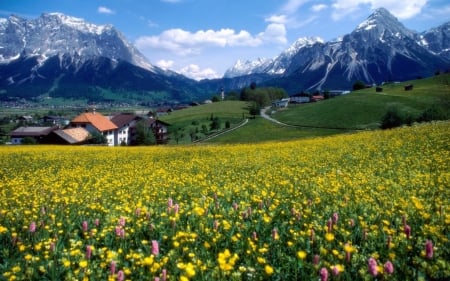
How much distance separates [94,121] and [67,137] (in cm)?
2738

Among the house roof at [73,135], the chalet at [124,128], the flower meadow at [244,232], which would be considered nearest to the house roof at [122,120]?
the chalet at [124,128]

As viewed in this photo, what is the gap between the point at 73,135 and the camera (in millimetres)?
91125

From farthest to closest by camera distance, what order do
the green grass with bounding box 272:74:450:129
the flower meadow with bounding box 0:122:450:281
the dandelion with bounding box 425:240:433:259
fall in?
the green grass with bounding box 272:74:450:129 < the flower meadow with bounding box 0:122:450:281 < the dandelion with bounding box 425:240:433:259

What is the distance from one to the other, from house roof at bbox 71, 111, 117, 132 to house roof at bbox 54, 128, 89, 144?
46.0 feet

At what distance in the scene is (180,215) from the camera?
9.32 m

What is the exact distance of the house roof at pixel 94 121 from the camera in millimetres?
111881

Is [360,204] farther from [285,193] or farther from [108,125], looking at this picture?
[108,125]

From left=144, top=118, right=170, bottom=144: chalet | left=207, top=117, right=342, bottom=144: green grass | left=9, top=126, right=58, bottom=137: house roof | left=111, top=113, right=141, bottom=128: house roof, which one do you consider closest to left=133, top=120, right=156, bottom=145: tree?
left=207, top=117, right=342, bottom=144: green grass

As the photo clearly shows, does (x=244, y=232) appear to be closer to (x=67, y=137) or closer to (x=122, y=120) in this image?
(x=67, y=137)

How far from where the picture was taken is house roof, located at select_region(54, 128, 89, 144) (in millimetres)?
85875

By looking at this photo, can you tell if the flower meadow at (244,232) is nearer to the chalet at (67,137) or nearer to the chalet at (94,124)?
the chalet at (67,137)

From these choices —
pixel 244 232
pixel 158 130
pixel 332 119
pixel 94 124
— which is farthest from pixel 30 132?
pixel 244 232

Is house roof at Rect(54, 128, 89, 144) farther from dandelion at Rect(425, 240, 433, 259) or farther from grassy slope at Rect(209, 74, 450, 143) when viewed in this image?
dandelion at Rect(425, 240, 433, 259)

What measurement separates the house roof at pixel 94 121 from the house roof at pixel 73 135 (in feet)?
46.0
